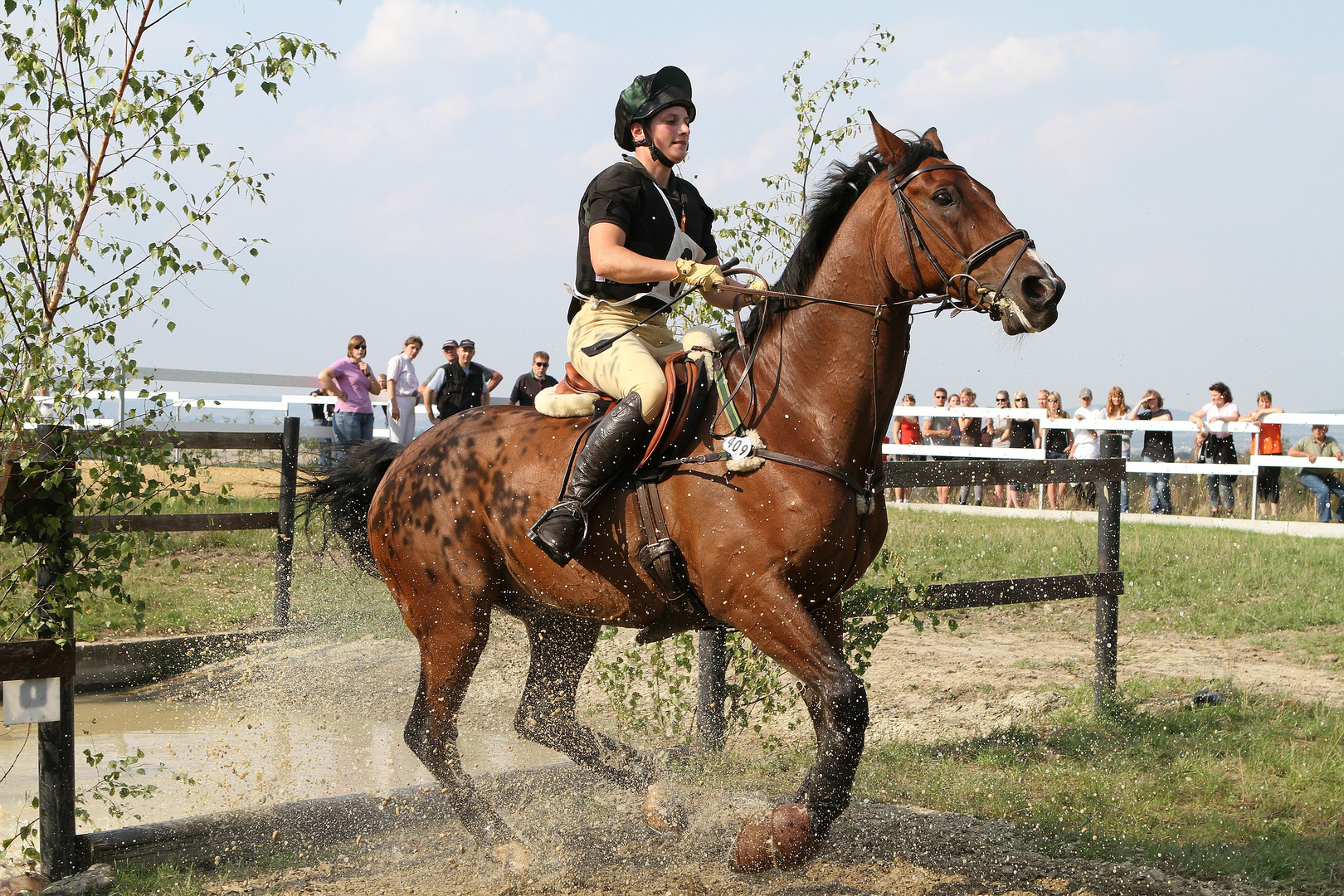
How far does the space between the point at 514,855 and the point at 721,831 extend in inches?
33.9

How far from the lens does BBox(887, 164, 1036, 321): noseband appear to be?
3697 millimetres

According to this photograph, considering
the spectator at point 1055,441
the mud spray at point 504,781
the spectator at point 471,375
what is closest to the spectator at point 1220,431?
the spectator at point 1055,441

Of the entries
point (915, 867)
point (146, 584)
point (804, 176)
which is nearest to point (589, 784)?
point (915, 867)

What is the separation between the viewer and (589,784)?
535cm

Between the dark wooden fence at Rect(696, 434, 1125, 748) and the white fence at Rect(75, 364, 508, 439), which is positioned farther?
the white fence at Rect(75, 364, 508, 439)

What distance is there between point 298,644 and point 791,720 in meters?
3.99

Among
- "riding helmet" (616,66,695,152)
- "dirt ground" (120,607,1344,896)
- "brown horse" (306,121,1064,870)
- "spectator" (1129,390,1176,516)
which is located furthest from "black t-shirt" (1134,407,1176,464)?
"riding helmet" (616,66,695,152)

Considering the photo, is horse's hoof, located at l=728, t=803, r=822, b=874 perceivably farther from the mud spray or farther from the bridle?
the bridle

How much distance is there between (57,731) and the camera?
14.4 ft

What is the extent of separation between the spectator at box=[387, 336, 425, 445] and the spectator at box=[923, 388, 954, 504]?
25.1 ft

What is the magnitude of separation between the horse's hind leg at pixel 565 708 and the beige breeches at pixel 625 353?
114cm

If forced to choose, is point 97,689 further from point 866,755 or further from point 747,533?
point 747,533

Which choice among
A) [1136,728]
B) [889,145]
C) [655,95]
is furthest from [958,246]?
[1136,728]

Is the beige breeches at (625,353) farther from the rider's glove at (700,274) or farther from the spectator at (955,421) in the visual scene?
the spectator at (955,421)
